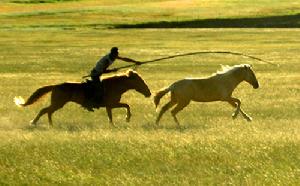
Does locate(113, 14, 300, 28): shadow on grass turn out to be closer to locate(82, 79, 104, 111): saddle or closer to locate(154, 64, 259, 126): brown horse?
A: locate(154, 64, 259, 126): brown horse

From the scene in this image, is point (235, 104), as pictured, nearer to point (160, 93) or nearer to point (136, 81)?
point (160, 93)

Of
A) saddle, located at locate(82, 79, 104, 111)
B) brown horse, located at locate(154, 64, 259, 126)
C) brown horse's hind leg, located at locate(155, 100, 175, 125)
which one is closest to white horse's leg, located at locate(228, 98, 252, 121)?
brown horse, located at locate(154, 64, 259, 126)

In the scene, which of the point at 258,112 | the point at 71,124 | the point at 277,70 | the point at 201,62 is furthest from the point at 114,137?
the point at 201,62

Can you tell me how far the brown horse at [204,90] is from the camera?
18.7 metres

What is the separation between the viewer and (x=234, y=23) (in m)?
92.5

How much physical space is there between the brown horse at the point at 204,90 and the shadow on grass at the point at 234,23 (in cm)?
6970

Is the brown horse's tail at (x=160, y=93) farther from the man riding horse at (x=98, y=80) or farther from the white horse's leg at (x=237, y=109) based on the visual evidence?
the white horse's leg at (x=237, y=109)

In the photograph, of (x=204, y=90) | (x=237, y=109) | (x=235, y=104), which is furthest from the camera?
(x=235, y=104)

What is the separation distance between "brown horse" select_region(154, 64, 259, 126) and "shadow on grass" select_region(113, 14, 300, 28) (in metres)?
69.7

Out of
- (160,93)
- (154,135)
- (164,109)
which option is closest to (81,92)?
(160,93)

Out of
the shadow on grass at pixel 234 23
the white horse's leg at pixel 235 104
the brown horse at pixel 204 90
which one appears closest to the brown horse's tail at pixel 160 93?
the brown horse at pixel 204 90

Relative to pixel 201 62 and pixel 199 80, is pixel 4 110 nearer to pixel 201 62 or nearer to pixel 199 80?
pixel 199 80

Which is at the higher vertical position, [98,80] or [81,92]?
[98,80]

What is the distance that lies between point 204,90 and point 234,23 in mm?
74473
